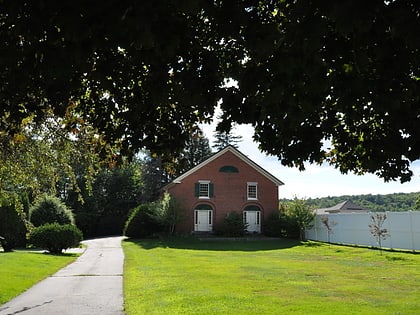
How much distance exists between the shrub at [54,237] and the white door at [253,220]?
776 inches

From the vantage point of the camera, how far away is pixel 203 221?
41375 mm

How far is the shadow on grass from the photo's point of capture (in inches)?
1261

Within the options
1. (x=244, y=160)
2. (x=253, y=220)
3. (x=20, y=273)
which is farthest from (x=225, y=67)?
(x=244, y=160)

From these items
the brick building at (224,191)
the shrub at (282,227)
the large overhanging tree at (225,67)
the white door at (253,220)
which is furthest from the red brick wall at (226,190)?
the large overhanging tree at (225,67)

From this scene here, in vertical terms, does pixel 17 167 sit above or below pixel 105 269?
above

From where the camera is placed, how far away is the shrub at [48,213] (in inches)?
1222

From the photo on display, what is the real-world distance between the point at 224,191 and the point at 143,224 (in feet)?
26.8

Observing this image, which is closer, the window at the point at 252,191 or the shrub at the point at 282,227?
the shrub at the point at 282,227

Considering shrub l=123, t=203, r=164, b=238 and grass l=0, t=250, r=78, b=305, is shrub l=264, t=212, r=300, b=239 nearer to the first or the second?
shrub l=123, t=203, r=164, b=238

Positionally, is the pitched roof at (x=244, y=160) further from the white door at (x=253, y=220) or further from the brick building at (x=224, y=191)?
the white door at (x=253, y=220)

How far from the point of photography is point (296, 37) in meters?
3.59

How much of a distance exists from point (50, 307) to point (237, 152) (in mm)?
34605

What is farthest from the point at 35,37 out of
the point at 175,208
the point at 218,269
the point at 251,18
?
the point at 175,208

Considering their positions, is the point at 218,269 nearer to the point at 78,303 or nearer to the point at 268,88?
the point at 78,303
